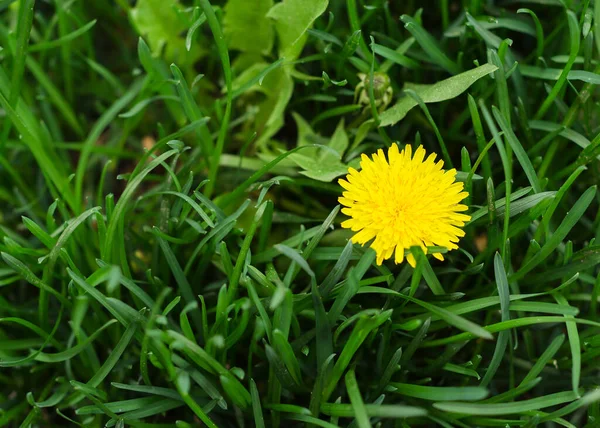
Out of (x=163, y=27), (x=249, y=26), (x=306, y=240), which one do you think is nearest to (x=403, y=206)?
(x=306, y=240)

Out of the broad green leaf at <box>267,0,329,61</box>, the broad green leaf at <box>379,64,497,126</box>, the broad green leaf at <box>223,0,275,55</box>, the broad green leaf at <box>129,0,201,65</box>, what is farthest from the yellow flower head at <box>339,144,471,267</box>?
the broad green leaf at <box>129,0,201,65</box>

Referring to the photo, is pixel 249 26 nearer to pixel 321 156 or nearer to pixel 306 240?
pixel 321 156

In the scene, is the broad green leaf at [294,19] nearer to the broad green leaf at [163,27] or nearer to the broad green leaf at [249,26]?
the broad green leaf at [249,26]

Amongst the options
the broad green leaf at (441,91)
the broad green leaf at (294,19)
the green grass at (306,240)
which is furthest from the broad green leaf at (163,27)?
the broad green leaf at (441,91)

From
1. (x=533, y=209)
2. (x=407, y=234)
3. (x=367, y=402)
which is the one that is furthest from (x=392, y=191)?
(x=367, y=402)

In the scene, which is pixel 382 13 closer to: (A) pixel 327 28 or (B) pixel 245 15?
(A) pixel 327 28

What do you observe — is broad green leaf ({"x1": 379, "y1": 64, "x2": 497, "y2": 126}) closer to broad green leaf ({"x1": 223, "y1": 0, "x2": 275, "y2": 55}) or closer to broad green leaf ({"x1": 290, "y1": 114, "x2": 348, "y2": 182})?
broad green leaf ({"x1": 290, "y1": 114, "x2": 348, "y2": 182})

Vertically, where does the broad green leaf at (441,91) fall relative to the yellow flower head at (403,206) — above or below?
above
